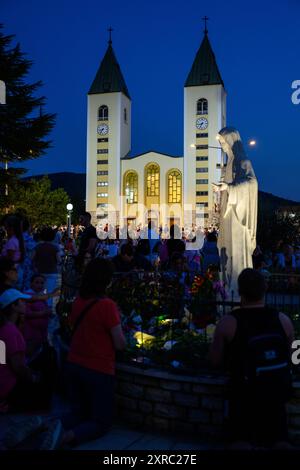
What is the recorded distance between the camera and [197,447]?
438 cm

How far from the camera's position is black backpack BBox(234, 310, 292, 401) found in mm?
3521

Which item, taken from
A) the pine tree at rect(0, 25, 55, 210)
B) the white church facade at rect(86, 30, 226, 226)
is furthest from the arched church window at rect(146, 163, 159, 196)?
the pine tree at rect(0, 25, 55, 210)

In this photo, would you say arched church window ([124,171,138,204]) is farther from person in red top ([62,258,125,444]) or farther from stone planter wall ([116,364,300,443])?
person in red top ([62,258,125,444])

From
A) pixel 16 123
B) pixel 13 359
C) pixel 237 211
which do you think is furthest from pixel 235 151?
pixel 16 123

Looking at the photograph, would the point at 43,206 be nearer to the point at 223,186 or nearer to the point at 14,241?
the point at 14,241

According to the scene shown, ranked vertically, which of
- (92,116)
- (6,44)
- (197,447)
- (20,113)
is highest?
(92,116)

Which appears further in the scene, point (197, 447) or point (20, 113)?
point (20, 113)

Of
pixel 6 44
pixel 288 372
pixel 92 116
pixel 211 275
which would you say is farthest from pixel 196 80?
pixel 288 372

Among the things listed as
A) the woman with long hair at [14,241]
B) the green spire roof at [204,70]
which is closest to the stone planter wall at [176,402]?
the woman with long hair at [14,241]

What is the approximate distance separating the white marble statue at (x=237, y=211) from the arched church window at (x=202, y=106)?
71.7 meters

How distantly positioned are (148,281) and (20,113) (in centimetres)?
2281

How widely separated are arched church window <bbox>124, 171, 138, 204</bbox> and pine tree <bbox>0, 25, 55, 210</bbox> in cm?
4915

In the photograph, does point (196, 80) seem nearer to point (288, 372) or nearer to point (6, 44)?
point (6, 44)

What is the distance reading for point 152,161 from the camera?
78.5m
